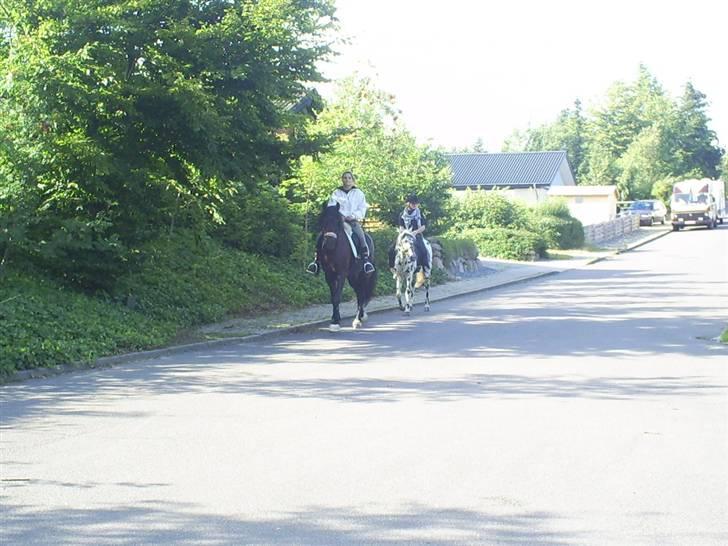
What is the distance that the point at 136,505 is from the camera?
259 inches

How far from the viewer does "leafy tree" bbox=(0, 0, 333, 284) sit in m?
15.2

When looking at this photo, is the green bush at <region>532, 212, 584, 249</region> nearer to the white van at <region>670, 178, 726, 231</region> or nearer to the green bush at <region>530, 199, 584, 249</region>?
the green bush at <region>530, 199, 584, 249</region>

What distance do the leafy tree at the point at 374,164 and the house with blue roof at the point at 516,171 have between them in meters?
59.6

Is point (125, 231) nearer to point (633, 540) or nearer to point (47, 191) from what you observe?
point (47, 191)

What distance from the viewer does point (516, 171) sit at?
99938mm

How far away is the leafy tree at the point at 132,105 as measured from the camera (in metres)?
15.2

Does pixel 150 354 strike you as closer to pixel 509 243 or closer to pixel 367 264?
pixel 367 264

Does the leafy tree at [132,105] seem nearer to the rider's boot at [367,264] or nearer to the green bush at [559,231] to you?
the rider's boot at [367,264]

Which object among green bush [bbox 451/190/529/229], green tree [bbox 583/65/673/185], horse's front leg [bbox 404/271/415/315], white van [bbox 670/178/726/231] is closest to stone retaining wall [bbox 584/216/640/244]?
white van [bbox 670/178/726/231]

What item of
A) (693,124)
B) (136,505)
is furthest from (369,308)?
(693,124)

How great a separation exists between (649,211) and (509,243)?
139ft

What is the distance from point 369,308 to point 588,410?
12.1m

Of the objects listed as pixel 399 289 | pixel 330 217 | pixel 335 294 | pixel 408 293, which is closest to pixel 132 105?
pixel 330 217

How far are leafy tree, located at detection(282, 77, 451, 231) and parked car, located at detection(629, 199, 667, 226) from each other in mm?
48035
